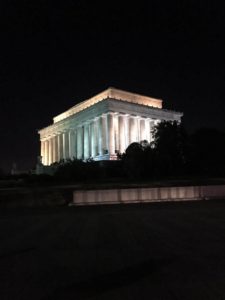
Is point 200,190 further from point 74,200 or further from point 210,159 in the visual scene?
point 210,159

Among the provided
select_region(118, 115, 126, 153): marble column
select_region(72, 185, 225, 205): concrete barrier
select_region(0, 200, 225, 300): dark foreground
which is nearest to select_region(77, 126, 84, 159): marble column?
select_region(118, 115, 126, 153): marble column

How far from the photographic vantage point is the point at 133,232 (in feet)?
52.2

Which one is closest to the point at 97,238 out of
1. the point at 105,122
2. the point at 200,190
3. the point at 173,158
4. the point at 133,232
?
the point at 133,232

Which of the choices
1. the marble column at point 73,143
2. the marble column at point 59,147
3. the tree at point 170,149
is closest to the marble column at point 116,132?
the marble column at point 73,143

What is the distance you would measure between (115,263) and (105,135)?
94.8m

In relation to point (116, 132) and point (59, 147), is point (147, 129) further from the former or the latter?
point (59, 147)

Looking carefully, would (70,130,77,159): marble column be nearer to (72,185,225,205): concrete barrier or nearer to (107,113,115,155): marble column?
(107,113,115,155): marble column

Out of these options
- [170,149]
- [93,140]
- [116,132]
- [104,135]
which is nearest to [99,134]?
[104,135]

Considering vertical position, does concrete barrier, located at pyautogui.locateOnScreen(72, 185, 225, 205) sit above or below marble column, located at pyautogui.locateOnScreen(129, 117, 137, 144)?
below

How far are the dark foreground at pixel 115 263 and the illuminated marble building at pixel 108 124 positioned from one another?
8537 cm

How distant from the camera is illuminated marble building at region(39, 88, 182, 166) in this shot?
10427 cm

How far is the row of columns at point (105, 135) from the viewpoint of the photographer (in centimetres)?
10425

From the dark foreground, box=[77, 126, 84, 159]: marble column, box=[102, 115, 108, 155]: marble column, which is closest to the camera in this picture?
the dark foreground

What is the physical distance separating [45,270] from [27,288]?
1.51 m
